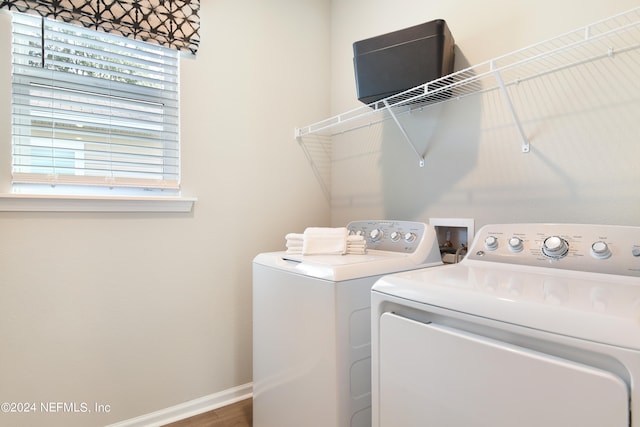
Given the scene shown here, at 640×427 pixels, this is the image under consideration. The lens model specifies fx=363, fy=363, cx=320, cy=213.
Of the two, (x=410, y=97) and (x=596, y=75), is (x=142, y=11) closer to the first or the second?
(x=410, y=97)

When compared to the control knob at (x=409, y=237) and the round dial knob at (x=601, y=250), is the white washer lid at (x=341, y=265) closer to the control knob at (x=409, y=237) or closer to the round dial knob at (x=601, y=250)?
the control knob at (x=409, y=237)

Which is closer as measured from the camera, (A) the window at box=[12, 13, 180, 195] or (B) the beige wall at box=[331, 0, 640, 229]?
(B) the beige wall at box=[331, 0, 640, 229]

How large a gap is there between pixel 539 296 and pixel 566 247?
41 centimetres

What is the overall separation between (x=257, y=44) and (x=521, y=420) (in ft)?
6.67

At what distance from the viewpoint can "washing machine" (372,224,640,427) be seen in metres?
0.63

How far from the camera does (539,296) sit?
777 mm

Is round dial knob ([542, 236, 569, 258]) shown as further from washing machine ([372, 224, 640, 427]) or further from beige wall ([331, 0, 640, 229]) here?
beige wall ([331, 0, 640, 229])

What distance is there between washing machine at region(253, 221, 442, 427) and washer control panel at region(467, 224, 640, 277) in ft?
1.00

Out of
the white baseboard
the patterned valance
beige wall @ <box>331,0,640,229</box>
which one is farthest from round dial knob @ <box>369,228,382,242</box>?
the patterned valance

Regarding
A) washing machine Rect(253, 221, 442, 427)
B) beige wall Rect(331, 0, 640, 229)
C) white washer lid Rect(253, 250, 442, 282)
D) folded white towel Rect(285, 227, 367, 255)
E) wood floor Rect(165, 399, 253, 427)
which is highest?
beige wall Rect(331, 0, 640, 229)

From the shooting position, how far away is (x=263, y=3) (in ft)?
6.74

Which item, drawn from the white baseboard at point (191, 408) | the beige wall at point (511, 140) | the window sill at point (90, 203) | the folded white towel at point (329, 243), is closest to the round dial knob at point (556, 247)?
the beige wall at point (511, 140)

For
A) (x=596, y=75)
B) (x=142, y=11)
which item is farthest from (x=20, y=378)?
(x=596, y=75)

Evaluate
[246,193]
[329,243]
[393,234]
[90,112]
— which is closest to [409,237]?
[393,234]
